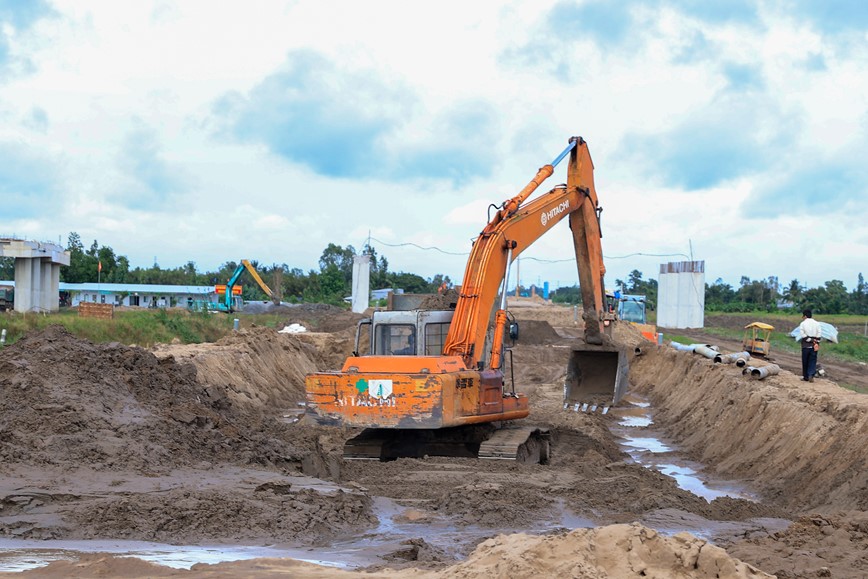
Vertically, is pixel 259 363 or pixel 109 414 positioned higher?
pixel 109 414

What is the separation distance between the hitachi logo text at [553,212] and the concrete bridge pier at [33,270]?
31566 millimetres

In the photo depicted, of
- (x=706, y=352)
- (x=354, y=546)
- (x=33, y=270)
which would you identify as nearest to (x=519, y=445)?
(x=354, y=546)

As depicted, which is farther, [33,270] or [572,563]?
[33,270]

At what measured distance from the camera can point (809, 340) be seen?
55.9 feet

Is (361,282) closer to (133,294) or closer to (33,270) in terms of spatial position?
(33,270)

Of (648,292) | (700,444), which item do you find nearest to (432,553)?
(700,444)

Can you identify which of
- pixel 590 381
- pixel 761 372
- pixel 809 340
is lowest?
pixel 590 381

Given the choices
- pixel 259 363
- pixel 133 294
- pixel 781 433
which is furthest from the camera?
pixel 133 294

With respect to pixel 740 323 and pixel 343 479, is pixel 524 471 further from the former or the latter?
pixel 740 323

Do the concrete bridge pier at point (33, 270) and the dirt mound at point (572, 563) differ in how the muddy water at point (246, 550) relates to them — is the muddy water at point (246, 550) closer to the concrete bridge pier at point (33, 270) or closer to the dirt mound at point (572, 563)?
the dirt mound at point (572, 563)

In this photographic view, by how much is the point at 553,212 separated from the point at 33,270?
34346 millimetres

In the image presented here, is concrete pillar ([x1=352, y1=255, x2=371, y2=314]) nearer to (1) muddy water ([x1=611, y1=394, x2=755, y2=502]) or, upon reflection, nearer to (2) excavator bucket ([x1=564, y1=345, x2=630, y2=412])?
(1) muddy water ([x1=611, y1=394, x2=755, y2=502])

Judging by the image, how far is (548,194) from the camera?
617 inches

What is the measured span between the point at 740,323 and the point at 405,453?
56.9 meters
